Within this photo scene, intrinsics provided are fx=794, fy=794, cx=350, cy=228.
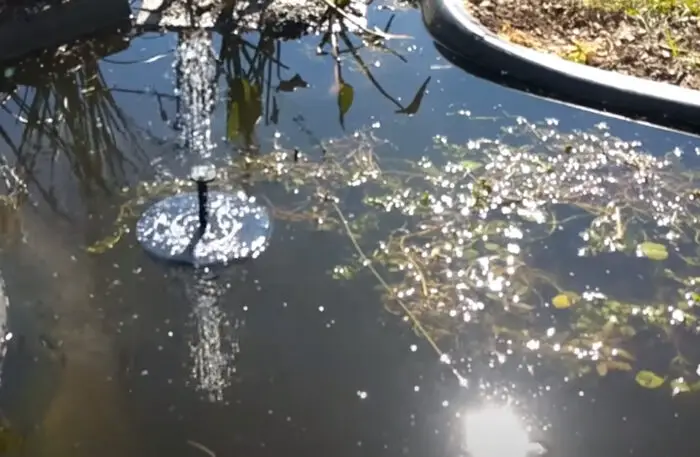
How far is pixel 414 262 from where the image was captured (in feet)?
8.09

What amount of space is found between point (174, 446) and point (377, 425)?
1.66 ft

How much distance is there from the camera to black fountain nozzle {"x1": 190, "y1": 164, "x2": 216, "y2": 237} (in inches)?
94.9

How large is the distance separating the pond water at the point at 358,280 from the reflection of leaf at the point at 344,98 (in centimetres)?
1

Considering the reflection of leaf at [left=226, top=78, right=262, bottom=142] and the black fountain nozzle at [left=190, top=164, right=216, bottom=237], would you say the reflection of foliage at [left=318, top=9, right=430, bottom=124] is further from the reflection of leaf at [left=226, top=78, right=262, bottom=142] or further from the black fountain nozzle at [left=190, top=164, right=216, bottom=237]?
the black fountain nozzle at [left=190, top=164, right=216, bottom=237]

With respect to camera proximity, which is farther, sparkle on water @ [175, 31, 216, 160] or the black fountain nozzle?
sparkle on water @ [175, 31, 216, 160]

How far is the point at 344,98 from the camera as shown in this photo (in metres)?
3.26

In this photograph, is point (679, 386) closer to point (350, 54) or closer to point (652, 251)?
point (652, 251)

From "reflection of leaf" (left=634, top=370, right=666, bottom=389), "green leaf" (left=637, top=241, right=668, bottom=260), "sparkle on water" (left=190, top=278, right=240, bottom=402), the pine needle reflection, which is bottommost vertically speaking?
"reflection of leaf" (left=634, top=370, right=666, bottom=389)

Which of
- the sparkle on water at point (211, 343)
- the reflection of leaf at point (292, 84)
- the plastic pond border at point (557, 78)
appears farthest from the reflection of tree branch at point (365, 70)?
→ the sparkle on water at point (211, 343)

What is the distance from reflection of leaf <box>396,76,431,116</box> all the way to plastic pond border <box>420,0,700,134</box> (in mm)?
242

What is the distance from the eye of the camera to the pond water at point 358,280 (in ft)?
6.62

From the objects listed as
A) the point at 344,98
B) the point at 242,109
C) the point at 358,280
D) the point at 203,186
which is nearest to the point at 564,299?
the point at 358,280

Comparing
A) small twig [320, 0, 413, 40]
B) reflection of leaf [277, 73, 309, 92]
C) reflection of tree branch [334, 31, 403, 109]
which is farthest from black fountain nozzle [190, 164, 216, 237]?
small twig [320, 0, 413, 40]

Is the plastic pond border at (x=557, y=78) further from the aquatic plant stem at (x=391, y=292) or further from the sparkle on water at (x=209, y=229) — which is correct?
the sparkle on water at (x=209, y=229)
